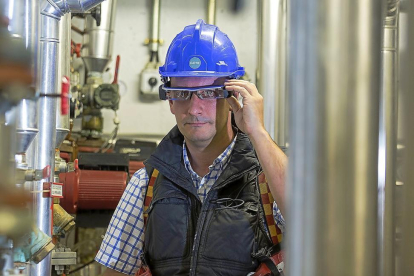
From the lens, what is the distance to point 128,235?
7.64 ft

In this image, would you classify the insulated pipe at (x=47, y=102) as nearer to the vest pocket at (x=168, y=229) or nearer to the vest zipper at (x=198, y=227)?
the vest pocket at (x=168, y=229)

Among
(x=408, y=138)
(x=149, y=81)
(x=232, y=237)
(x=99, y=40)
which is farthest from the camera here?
(x=149, y=81)

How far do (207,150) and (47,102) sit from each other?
0.54 metres

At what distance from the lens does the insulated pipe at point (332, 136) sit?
0.56m

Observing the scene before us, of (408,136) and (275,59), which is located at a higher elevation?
(275,59)

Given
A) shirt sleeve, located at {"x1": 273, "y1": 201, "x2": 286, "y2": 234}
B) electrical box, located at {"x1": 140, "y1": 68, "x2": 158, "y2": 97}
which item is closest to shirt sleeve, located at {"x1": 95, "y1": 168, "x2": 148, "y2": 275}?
shirt sleeve, located at {"x1": 273, "y1": 201, "x2": 286, "y2": 234}

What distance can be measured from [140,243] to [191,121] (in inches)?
18.1

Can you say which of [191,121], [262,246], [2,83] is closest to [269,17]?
[191,121]

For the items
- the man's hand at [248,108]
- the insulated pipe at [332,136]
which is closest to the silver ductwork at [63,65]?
the man's hand at [248,108]

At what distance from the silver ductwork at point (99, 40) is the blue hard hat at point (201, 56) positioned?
7.19ft

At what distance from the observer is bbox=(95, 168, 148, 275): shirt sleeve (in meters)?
2.32

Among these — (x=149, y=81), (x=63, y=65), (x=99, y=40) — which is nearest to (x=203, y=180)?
(x=63, y=65)

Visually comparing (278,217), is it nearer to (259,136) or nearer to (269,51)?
(259,136)

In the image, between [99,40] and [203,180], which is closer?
[203,180]
